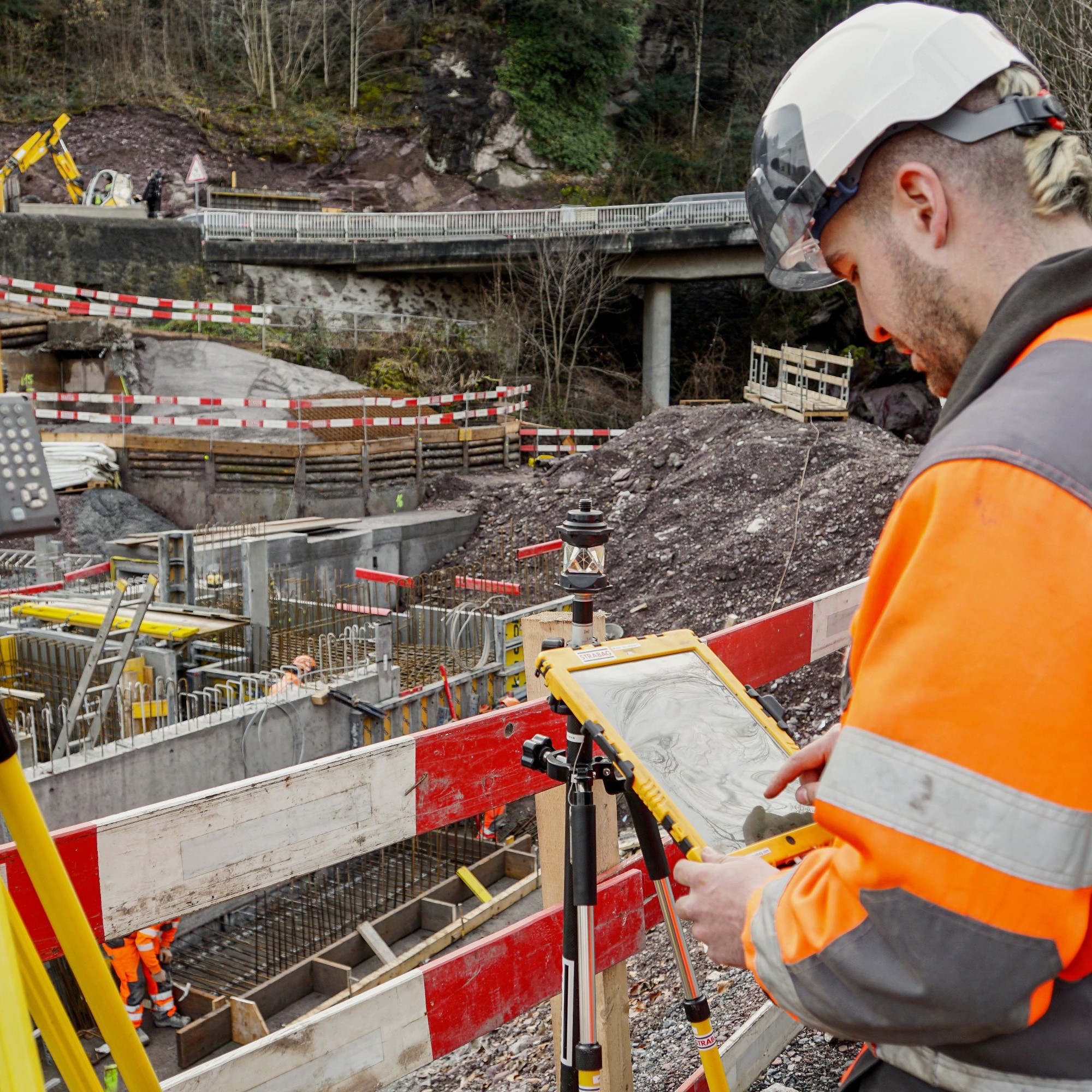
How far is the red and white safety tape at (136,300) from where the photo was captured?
21062mm

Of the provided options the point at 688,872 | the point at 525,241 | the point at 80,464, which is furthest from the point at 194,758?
the point at 525,241

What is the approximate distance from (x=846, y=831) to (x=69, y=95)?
36.7m

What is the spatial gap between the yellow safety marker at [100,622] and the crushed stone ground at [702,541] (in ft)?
13.0

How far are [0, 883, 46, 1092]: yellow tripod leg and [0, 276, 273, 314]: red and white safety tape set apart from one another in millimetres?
20729

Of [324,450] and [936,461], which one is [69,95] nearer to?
[324,450]

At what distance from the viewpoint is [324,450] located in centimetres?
1877

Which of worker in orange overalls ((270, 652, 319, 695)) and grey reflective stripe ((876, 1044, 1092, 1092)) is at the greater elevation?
grey reflective stripe ((876, 1044, 1092, 1092))

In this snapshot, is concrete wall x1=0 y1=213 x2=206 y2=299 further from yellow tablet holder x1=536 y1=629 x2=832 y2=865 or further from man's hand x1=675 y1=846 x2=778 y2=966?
man's hand x1=675 y1=846 x2=778 y2=966

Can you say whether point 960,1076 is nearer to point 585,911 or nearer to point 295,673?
point 585,911

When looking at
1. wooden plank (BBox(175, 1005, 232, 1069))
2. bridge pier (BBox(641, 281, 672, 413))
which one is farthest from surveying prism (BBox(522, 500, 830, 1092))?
bridge pier (BBox(641, 281, 672, 413))

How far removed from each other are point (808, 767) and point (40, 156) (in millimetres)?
28164

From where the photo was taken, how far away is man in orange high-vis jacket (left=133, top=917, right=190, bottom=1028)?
716cm

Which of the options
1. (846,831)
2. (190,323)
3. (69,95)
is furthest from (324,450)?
(69,95)

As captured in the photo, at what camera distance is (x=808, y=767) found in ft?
5.67
